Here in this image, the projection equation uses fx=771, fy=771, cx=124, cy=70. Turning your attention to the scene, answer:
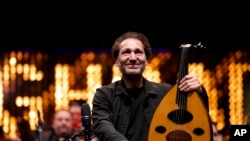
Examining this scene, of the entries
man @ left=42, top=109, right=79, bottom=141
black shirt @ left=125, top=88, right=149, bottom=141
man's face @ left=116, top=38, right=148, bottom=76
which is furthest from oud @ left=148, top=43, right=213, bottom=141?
man @ left=42, top=109, right=79, bottom=141

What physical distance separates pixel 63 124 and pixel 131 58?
3256 millimetres

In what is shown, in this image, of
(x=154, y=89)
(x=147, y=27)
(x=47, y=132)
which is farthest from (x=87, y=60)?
(x=154, y=89)

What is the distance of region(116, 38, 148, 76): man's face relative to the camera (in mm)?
3990

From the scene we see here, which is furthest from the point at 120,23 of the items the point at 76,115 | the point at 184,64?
the point at 184,64

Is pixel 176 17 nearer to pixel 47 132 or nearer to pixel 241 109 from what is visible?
pixel 241 109

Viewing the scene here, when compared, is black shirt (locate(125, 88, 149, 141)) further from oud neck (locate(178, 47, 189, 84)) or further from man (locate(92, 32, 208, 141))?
oud neck (locate(178, 47, 189, 84))

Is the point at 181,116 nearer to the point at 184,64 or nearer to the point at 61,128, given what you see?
the point at 184,64

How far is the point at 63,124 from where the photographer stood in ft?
23.4

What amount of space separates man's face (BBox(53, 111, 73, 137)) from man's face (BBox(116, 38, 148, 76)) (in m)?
3.12

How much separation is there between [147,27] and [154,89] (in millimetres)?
4874

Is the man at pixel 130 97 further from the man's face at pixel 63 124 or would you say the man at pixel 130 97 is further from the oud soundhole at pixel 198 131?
the man's face at pixel 63 124

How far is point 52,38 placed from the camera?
888 cm

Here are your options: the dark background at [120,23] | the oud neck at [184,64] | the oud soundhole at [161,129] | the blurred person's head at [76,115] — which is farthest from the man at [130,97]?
the dark background at [120,23]

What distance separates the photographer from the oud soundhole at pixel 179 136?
3782mm
